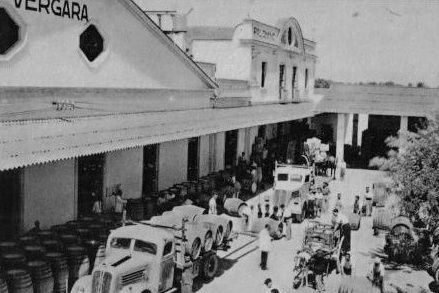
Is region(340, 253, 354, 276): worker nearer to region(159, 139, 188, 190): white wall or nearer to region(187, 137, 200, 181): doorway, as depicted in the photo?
region(159, 139, 188, 190): white wall

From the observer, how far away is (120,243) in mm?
9938

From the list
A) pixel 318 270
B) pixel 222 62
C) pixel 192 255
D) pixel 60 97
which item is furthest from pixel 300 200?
pixel 222 62

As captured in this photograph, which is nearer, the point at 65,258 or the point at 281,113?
the point at 65,258

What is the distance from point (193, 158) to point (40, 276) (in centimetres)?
1222

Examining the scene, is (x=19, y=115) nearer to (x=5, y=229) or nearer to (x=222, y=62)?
(x=5, y=229)

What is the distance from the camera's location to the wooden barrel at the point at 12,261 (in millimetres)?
9453

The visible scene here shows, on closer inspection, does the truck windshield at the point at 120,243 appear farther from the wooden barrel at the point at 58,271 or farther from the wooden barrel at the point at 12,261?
the wooden barrel at the point at 12,261

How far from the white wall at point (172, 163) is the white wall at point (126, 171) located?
1450mm

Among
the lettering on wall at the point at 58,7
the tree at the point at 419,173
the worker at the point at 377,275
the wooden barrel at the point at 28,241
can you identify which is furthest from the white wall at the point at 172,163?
the worker at the point at 377,275

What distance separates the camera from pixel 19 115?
462 inches

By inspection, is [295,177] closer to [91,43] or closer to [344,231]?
[344,231]

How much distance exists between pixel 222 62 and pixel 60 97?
1436 cm

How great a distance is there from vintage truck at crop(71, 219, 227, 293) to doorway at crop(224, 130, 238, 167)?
14.2 meters

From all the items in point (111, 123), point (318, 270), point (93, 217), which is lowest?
point (318, 270)
